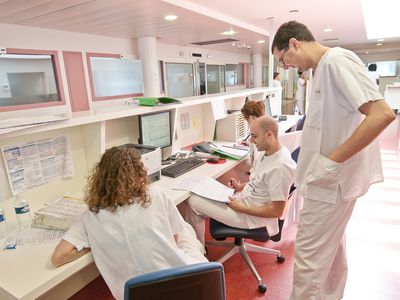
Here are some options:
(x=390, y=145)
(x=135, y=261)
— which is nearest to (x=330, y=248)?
(x=135, y=261)

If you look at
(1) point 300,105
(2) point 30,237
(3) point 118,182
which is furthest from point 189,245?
(1) point 300,105

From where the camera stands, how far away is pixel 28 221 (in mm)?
1421

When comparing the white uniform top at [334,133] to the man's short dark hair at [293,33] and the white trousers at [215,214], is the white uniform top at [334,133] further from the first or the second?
the white trousers at [215,214]

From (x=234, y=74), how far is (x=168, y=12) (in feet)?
18.9

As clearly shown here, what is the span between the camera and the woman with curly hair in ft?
3.59

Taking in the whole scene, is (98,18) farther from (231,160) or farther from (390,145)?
(390,145)

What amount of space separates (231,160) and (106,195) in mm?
1471

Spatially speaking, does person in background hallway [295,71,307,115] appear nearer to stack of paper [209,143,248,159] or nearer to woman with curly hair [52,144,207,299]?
stack of paper [209,143,248,159]

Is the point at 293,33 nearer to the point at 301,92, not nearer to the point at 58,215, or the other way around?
the point at 58,215

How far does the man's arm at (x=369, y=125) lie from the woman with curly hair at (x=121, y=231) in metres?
0.83

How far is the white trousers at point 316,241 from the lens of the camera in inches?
50.5

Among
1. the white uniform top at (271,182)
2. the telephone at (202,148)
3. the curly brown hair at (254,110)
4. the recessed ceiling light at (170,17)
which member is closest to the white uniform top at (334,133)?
the white uniform top at (271,182)

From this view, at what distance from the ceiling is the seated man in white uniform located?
152cm

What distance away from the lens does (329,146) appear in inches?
49.6
